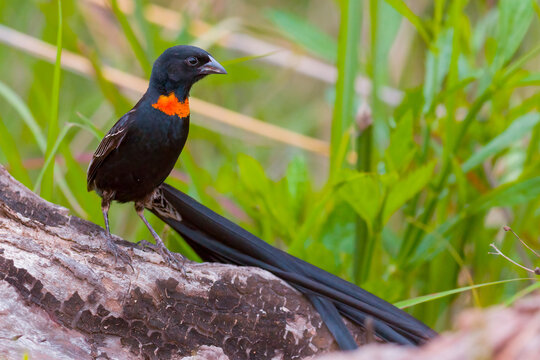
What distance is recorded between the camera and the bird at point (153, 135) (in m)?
2.12

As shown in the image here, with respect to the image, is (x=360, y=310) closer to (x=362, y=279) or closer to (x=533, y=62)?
(x=362, y=279)

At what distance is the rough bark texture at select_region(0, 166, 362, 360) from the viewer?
1.66 m

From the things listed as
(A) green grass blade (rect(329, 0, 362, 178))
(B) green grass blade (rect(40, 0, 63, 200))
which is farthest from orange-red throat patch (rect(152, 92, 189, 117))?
(A) green grass blade (rect(329, 0, 362, 178))

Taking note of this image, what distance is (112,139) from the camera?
216 cm

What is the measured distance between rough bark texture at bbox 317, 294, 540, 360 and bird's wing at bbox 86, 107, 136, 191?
4.63ft

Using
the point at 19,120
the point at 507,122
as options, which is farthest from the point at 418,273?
the point at 19,120

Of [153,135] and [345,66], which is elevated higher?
[345,66]

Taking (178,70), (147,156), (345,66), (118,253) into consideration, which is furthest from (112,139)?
(345,66)

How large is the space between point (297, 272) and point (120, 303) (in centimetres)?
53

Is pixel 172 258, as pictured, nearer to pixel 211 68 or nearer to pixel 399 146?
pixel 211 68

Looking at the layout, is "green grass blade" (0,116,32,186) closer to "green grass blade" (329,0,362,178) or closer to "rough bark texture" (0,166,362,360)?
"rough bark texture" (0,166,362,360)

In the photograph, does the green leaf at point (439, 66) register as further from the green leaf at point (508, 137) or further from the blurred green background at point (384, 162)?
the green leaf at point (508, 137)

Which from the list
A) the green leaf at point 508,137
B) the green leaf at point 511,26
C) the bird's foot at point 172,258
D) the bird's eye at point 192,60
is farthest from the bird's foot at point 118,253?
the green leaf at point 511,26

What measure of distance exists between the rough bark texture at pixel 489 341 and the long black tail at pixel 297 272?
3.06 ft
